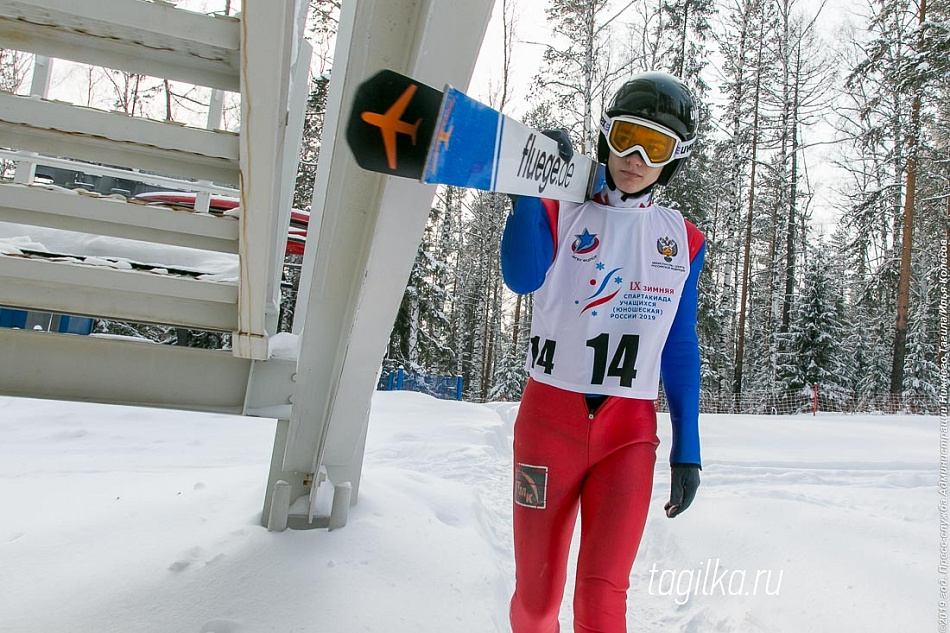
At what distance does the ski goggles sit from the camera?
195 centimetres

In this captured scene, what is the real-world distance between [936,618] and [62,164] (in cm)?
455

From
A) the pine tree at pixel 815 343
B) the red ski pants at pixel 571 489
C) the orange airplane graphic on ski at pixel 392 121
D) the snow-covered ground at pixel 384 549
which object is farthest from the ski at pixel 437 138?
the pine tree at pixel 815 343

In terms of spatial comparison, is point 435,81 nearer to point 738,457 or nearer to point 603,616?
point 603,616

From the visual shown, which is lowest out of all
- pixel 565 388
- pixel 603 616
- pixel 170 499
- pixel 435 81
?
pixel 170 499

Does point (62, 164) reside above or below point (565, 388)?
above

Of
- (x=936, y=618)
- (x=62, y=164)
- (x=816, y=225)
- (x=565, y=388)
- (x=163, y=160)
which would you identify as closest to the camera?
(x=565, y=388)

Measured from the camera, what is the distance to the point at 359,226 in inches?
88.9

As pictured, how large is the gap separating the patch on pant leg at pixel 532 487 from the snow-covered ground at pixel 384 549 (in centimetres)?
81

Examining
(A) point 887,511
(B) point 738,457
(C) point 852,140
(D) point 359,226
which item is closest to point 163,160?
(D) point 359,226

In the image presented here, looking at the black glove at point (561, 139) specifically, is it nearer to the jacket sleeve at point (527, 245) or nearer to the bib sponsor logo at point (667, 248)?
the jacket sleeve at point (527, 245)

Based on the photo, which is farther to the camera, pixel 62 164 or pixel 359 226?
pixel 62 164

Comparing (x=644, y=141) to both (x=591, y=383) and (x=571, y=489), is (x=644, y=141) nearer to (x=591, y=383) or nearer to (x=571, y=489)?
(x=591, y=383)

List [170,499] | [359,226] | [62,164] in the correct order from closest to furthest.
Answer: [359,226] → [62,164] → [170,499]

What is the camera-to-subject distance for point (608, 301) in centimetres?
193
